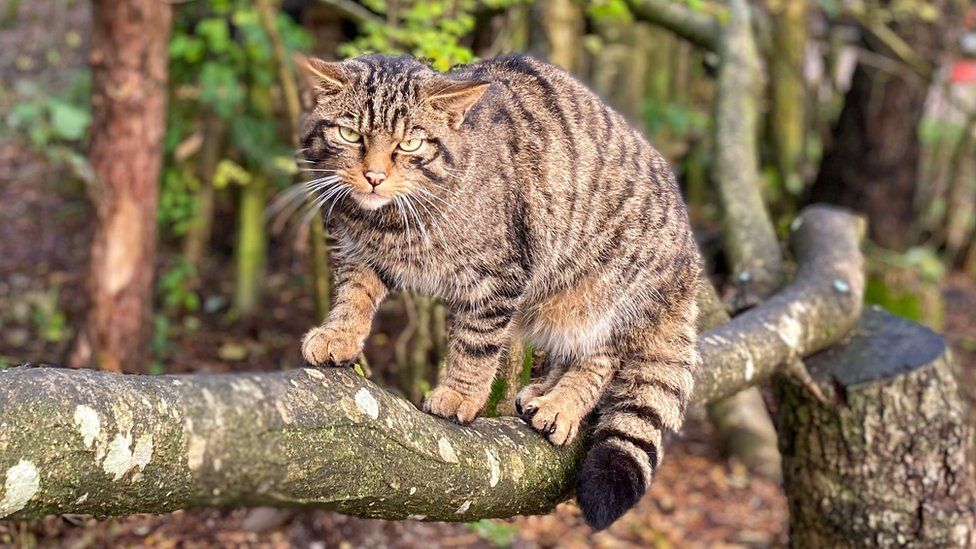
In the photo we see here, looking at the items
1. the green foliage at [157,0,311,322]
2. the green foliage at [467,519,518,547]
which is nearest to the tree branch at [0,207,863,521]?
the green foliage at [467,519,518,547]

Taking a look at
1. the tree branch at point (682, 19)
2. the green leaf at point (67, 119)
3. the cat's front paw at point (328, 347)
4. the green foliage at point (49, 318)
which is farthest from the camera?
the green foliage at point (49, 318)

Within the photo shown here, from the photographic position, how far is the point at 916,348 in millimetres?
3459

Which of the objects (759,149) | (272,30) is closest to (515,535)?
A: (272,30)

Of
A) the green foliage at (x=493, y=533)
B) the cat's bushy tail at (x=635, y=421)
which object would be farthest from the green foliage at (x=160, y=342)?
the cat's bushy tail at (x=635, y=421)

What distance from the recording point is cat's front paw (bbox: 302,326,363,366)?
2152mm

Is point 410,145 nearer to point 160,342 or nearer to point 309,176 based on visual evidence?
point 309,176

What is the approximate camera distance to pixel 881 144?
772cm

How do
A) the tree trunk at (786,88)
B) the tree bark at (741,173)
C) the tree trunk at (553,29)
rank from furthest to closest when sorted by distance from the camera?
the tree trunk at (786,88), the tree trunk at (553,29), the tree bark at (741,173)

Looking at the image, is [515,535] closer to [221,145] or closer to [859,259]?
[859,259]

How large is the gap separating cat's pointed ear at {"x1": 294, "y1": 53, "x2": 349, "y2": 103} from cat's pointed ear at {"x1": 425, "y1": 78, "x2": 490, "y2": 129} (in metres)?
0.22

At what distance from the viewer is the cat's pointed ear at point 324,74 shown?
2.37m

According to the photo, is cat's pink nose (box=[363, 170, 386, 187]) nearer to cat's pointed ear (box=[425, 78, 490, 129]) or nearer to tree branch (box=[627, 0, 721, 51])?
cat's pointed ear (box=[425, 78, 490, 129])

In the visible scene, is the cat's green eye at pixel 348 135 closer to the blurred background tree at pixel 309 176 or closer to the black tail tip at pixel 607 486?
the blurred background tree at pixel 309 176

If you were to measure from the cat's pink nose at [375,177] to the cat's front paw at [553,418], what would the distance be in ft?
2.33
